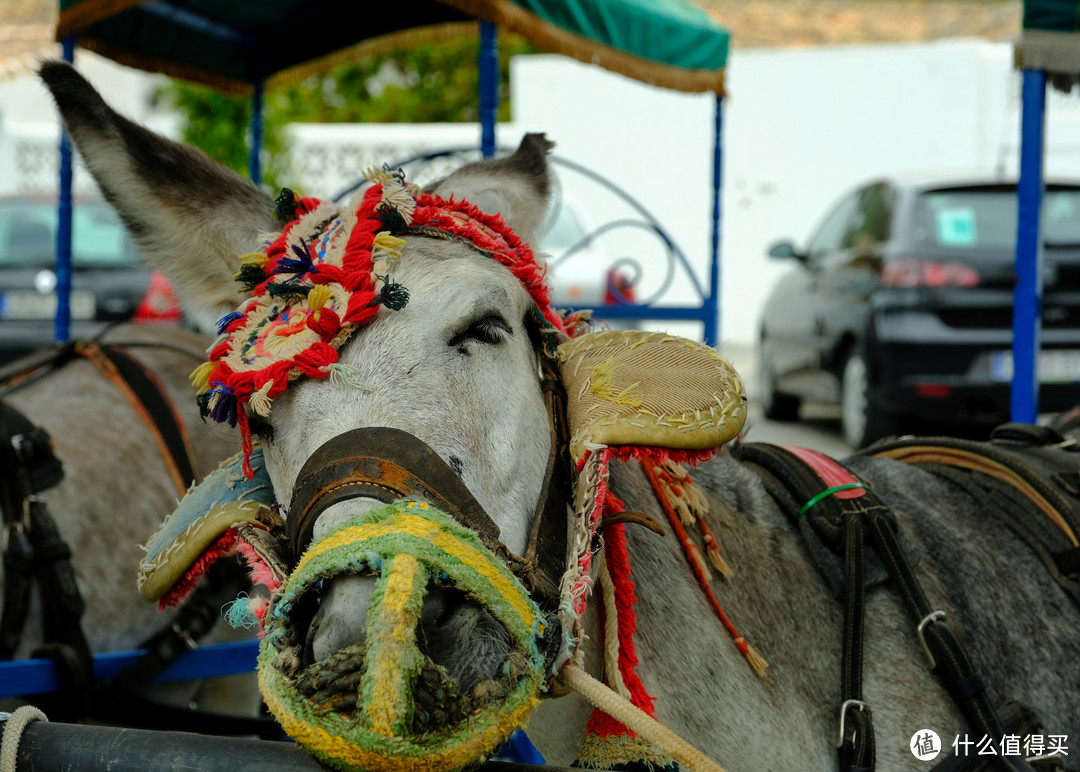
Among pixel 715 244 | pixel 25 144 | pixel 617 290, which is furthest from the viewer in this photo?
pixel 25 144

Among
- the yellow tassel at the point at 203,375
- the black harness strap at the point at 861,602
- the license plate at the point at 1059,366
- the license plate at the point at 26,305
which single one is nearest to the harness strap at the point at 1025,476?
the black harness strap at the point at 861,602

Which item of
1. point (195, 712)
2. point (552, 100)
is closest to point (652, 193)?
point (552, 100)

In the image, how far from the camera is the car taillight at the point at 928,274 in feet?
24.5

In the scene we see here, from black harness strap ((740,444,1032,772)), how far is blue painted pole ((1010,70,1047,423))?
2.04 metres

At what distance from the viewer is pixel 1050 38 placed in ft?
12.4

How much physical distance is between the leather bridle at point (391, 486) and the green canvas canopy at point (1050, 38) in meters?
3.24

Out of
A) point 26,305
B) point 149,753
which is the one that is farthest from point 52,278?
point 149,753

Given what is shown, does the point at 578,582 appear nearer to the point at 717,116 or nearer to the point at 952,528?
the point at 952,528

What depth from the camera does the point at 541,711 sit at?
1.83 meters

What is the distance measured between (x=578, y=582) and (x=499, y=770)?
298 mm

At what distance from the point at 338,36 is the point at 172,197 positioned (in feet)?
11.1

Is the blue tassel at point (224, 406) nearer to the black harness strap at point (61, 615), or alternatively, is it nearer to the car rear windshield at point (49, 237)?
the black harness strap at point (61, 615)

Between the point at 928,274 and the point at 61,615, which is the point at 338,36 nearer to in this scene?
the point at 61,615

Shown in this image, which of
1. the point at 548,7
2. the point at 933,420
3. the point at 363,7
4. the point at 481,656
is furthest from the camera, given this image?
the point at 933,420
